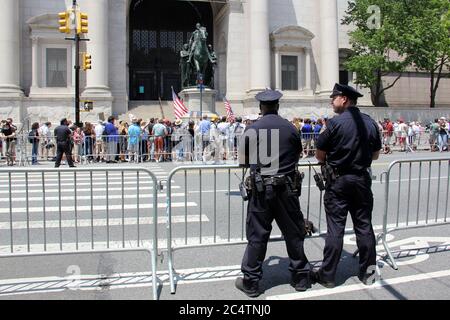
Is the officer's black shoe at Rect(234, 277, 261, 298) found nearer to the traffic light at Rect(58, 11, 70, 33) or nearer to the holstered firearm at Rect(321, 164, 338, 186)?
the holstered firearm at Rect(321, 164, 338, 186)

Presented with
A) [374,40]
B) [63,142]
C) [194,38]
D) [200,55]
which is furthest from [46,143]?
[374,40]

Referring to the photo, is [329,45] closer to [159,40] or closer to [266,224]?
[159,40]

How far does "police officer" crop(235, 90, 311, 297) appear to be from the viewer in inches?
189

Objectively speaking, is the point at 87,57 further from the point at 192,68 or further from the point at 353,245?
the point at 353,245

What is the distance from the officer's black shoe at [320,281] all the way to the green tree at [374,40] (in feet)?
104

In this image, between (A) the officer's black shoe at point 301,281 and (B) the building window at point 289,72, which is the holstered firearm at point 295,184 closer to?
(A) the officer's black shoe at point 301,281

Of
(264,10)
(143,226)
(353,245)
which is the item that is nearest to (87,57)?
(264,10)

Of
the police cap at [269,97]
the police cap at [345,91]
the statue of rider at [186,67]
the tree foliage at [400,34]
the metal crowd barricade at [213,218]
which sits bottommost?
the metal crowd barricade at [213,218]

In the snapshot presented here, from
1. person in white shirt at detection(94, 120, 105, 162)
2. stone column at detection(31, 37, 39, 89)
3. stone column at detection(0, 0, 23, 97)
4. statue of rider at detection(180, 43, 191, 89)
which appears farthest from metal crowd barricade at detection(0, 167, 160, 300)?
stone column at detection(31, 37, 39, 89)

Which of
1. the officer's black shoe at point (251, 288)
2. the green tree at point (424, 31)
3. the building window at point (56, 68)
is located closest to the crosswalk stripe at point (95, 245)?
the officer's black shoe at point (251, 288)

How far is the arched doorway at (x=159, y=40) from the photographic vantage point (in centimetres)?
3931

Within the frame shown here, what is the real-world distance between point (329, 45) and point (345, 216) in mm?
32486

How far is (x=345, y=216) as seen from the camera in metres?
5.06
